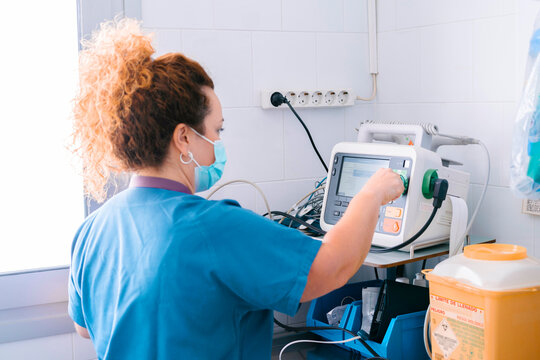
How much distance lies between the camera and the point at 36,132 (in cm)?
176

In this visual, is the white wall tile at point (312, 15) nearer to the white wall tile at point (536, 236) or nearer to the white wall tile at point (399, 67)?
the white wall tile at point (399, 67)

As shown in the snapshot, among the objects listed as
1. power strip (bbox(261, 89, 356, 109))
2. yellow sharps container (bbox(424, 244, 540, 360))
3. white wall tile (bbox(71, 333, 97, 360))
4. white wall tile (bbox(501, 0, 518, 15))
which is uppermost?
white wall tile (bbox(501, 0, 518, 15))

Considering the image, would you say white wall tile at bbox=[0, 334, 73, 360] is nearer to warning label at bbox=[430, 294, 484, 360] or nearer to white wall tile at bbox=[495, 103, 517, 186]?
warning label at bbox=[430, 294, 484, 360]

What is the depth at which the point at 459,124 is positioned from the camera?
1.90 m

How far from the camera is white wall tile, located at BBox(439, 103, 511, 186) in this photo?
1764mm

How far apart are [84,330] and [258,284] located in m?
0.50

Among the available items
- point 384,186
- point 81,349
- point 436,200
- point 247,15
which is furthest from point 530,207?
point 81,349

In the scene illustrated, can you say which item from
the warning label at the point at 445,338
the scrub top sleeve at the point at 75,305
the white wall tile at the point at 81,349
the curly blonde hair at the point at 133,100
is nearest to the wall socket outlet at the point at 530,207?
the warning label at the point at 445,338

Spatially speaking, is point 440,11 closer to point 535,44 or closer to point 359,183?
point 359,183

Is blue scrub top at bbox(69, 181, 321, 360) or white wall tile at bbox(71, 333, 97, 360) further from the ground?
blue scrub top at bbox(69, 181, 321, 360)

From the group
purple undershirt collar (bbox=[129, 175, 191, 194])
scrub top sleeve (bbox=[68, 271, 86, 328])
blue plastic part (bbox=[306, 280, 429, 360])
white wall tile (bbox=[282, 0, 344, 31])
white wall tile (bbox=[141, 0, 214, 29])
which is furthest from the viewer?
white wall tile (bbox=[282, 0, 344, 31])

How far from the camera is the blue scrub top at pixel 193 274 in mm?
972

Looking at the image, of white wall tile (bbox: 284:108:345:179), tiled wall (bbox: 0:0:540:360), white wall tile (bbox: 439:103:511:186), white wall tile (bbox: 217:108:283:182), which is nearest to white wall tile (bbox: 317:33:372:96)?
tiled wall (bbox: 0:0:540:360)

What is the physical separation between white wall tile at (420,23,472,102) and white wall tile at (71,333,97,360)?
1.36 meters
